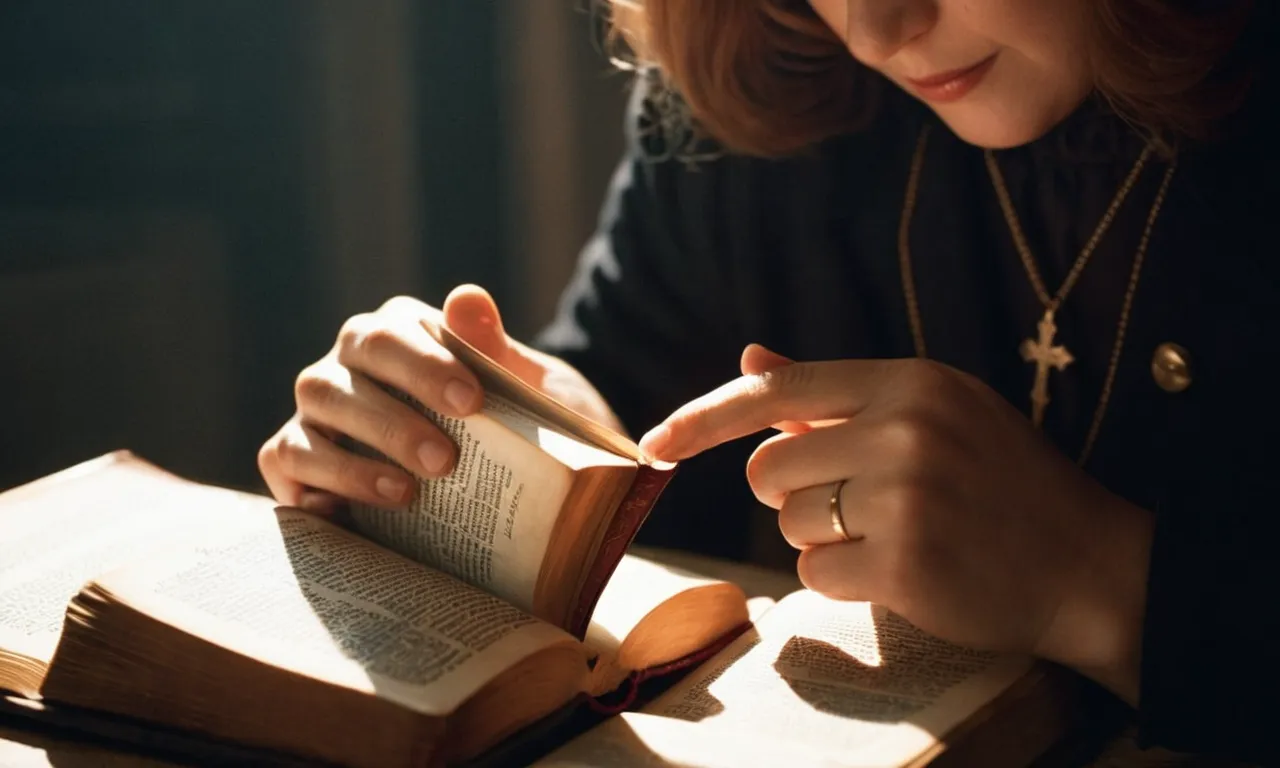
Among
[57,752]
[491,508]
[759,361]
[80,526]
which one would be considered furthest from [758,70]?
[57,752]

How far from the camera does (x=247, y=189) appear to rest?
1.58 m

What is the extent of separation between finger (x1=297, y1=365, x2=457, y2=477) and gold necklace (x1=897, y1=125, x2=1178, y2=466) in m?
0.47

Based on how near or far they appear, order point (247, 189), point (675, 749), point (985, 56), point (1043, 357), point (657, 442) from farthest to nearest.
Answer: point (247, 189)
point (1043, 357)
point (985, 56)
point (657, 442)
point (675, 749)

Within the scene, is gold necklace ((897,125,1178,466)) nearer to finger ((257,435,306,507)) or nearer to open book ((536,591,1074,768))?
open book ((536,591,1074,768))

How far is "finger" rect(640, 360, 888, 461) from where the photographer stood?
77 centimetres

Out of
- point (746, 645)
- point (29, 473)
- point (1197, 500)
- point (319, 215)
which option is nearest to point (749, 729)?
point (746, 645)

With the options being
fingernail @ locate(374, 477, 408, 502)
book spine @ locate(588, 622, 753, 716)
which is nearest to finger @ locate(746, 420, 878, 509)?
book spine @ locate(588, 622, 753, 716)

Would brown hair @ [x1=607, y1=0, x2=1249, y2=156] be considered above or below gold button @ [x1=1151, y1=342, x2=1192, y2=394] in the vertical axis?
above

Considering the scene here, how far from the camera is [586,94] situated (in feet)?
5.93

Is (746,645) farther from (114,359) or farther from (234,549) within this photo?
(114,359)

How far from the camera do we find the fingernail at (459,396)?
782 mm

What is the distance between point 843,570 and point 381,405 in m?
0.30

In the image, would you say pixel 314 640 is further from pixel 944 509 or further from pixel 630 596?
pixel 944 509

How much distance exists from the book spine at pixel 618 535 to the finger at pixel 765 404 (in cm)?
2
